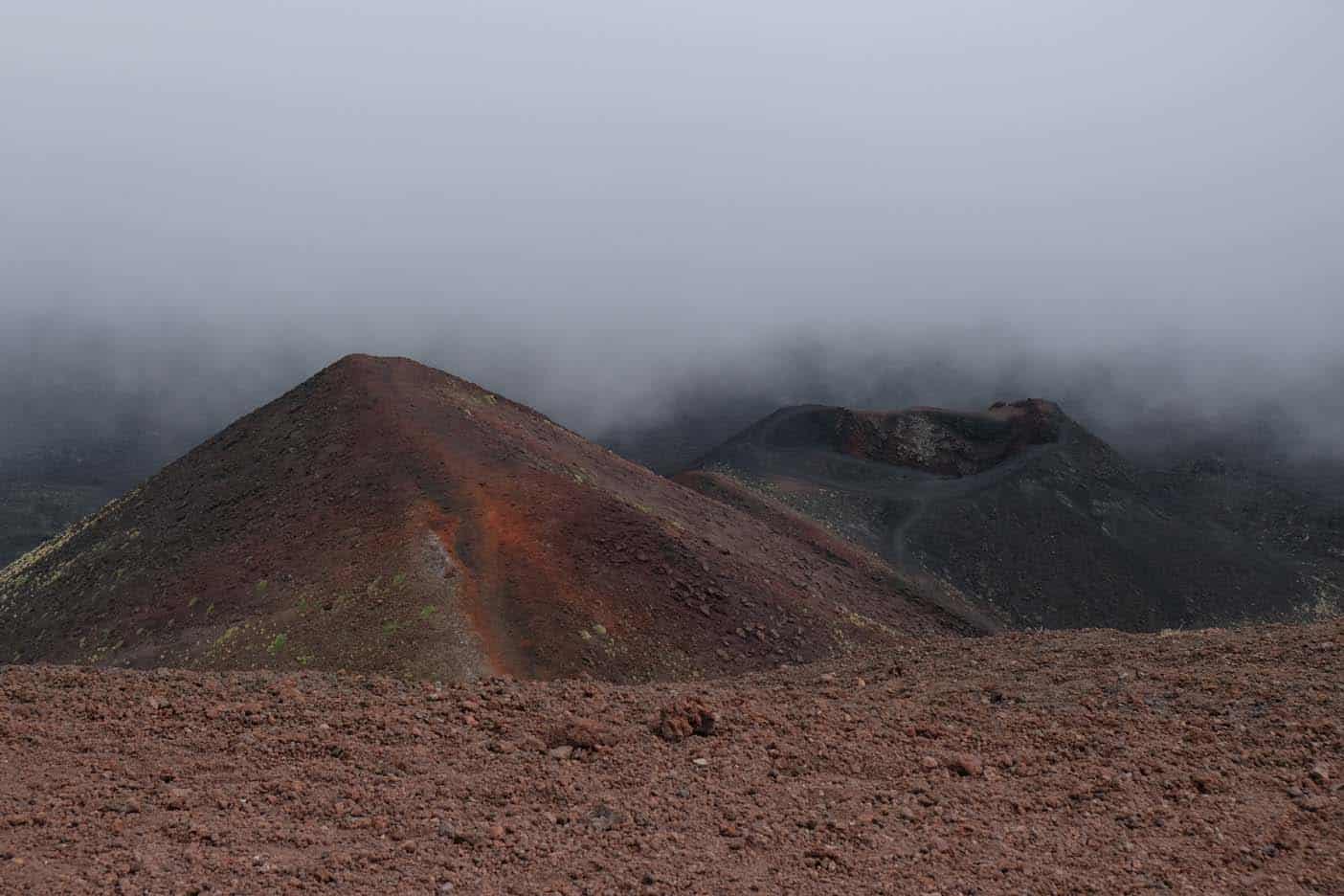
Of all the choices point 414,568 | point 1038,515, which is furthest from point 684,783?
point 1038,515

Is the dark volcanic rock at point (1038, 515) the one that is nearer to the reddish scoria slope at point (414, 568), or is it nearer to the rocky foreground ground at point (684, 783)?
the reddish scoria slope at point (414, 568)

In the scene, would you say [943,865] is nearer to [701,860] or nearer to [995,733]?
[701,860]

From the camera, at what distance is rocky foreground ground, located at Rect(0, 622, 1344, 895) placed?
6910 millimetres

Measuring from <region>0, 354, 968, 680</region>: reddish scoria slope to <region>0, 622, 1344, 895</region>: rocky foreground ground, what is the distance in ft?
23.7

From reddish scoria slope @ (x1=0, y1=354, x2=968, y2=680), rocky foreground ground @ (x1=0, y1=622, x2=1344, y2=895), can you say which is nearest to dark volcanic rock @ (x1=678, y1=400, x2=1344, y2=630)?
reddish scoria slope @ (x1=0, y1=354, x2=968, y2=680)

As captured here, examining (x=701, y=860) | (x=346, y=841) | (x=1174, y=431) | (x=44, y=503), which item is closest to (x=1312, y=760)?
(x=701, y=860)

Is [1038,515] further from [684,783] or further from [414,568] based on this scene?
[684,783]

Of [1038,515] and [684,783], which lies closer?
[684,783]

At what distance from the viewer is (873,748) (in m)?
9.73

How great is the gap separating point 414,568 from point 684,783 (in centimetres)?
1379

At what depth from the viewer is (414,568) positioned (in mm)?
21031

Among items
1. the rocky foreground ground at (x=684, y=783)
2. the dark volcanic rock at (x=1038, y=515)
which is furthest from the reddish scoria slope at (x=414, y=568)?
the dark volcanic rock at (x=1038, y=515)

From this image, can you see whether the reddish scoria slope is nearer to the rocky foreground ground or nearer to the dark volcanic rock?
the rocky foreground ground

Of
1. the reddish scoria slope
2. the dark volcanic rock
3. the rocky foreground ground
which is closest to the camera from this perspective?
the rocky foreground ground
